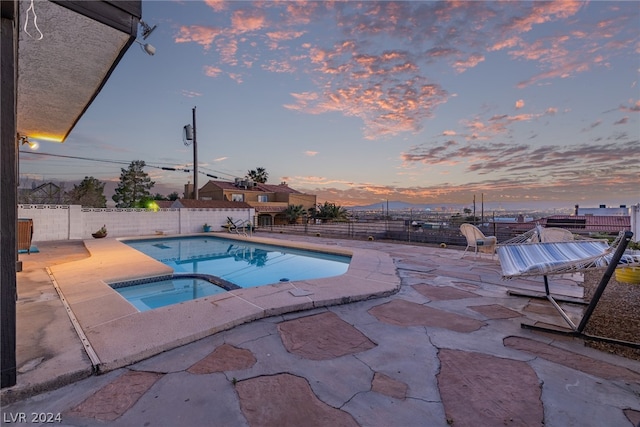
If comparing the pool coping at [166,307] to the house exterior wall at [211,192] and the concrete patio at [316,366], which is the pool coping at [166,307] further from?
the house exterior wall at [211,192]

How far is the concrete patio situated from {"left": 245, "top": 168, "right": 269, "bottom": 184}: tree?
128 ft

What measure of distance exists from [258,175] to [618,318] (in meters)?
41.2

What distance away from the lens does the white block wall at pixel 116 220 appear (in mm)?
10291

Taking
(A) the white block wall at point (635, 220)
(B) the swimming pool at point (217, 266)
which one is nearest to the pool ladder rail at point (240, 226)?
(B) the swimming pool at point (217, 266)

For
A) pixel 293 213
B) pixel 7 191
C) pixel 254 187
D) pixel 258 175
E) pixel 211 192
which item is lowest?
pixel 293 213

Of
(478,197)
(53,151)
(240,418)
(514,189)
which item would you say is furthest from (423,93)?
(478,197)

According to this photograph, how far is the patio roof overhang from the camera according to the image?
7.10ft

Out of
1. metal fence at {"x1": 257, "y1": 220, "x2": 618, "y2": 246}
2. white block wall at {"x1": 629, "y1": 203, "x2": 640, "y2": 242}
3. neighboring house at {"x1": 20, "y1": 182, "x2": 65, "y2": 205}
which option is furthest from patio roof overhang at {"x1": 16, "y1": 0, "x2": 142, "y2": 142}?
neighboring house at {"x1": 20, "y1": 182, "x2": 65, "y2": 205}

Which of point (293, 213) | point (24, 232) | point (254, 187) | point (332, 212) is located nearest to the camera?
point (24, 232)

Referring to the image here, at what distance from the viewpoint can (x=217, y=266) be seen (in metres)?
7.58

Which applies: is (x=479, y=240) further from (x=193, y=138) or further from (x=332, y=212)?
(x=332, y=212)

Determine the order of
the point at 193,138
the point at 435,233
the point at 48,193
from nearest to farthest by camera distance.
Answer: the point at 435,233, the point at 48,193, the point at 193,138

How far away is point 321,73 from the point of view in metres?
9.27

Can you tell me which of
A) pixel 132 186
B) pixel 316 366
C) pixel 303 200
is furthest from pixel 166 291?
pixel 132 186
